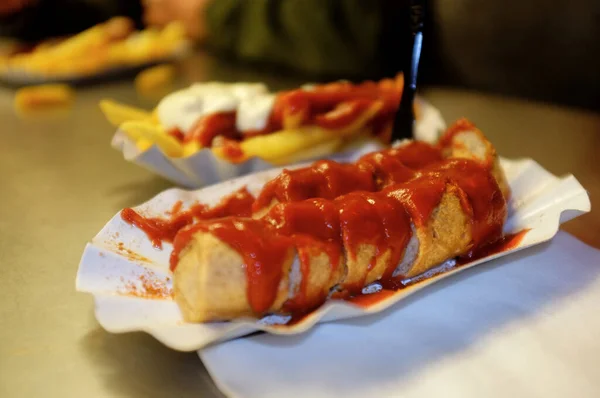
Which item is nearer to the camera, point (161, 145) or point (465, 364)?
point (465, 364)

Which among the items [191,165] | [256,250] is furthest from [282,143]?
[256,250]

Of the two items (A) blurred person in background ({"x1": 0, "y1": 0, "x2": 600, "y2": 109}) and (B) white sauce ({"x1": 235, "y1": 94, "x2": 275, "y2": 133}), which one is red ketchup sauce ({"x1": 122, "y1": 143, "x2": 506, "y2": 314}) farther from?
(A) blurred person in background ({"x1": 0, "y1": 0, "x2": 600, "y2": 109})

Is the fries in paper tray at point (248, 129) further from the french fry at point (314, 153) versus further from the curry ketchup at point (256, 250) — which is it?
the curry ketchup at point (256, 250)

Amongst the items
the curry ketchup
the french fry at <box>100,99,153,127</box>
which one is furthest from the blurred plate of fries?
the curry ketchup

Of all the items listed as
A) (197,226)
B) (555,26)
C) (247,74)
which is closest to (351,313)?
(197,226)

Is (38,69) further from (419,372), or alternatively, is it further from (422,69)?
(419,372)

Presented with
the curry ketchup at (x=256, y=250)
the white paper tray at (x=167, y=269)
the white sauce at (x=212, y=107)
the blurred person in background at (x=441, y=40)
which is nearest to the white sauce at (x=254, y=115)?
the white sauce at (x=212, y=107)
